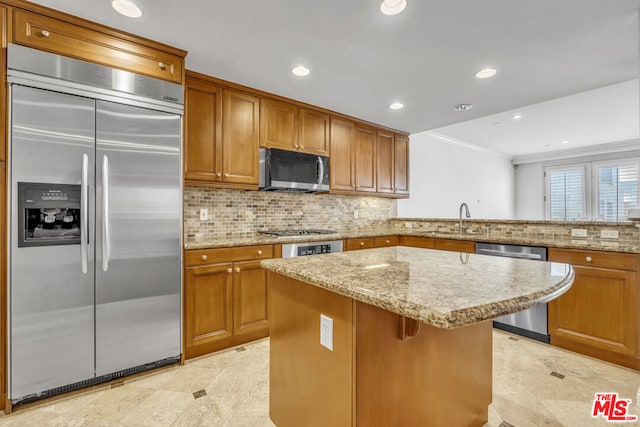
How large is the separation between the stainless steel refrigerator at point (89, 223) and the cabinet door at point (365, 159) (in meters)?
2.32

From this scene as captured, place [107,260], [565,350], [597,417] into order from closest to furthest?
1. [597,417]
2. [107,260]
3. [565,350]

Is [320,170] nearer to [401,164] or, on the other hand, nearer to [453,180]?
[401,164]

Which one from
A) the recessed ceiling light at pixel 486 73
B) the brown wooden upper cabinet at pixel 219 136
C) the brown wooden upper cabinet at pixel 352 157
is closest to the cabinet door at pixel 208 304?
the brown wooden upper cabinet at pixel 219 136

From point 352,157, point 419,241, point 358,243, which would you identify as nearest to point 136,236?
point 358,243

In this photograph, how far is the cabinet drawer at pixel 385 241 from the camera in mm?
3588

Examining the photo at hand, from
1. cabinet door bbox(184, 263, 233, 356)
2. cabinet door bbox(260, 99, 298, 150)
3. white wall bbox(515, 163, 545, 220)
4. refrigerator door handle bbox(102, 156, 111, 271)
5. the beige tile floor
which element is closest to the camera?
the beige tile floor

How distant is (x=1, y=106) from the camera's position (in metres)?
1.70

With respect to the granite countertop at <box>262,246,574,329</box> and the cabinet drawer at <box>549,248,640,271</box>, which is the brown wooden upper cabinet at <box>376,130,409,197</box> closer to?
the cabinet drawer at <box>549,248,640,271</box>

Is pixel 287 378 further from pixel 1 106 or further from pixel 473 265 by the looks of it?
pixel 1 106

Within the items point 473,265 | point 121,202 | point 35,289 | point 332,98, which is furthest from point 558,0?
point 35,289

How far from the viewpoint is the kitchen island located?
85cm

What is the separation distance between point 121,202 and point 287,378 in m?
1.57

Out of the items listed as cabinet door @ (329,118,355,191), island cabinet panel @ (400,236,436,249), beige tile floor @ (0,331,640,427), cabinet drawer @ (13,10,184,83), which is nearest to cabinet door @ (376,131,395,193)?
cabinet door @ (329,118,355,191)

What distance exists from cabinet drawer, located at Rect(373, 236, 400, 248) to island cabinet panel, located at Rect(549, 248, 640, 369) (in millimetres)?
1612
